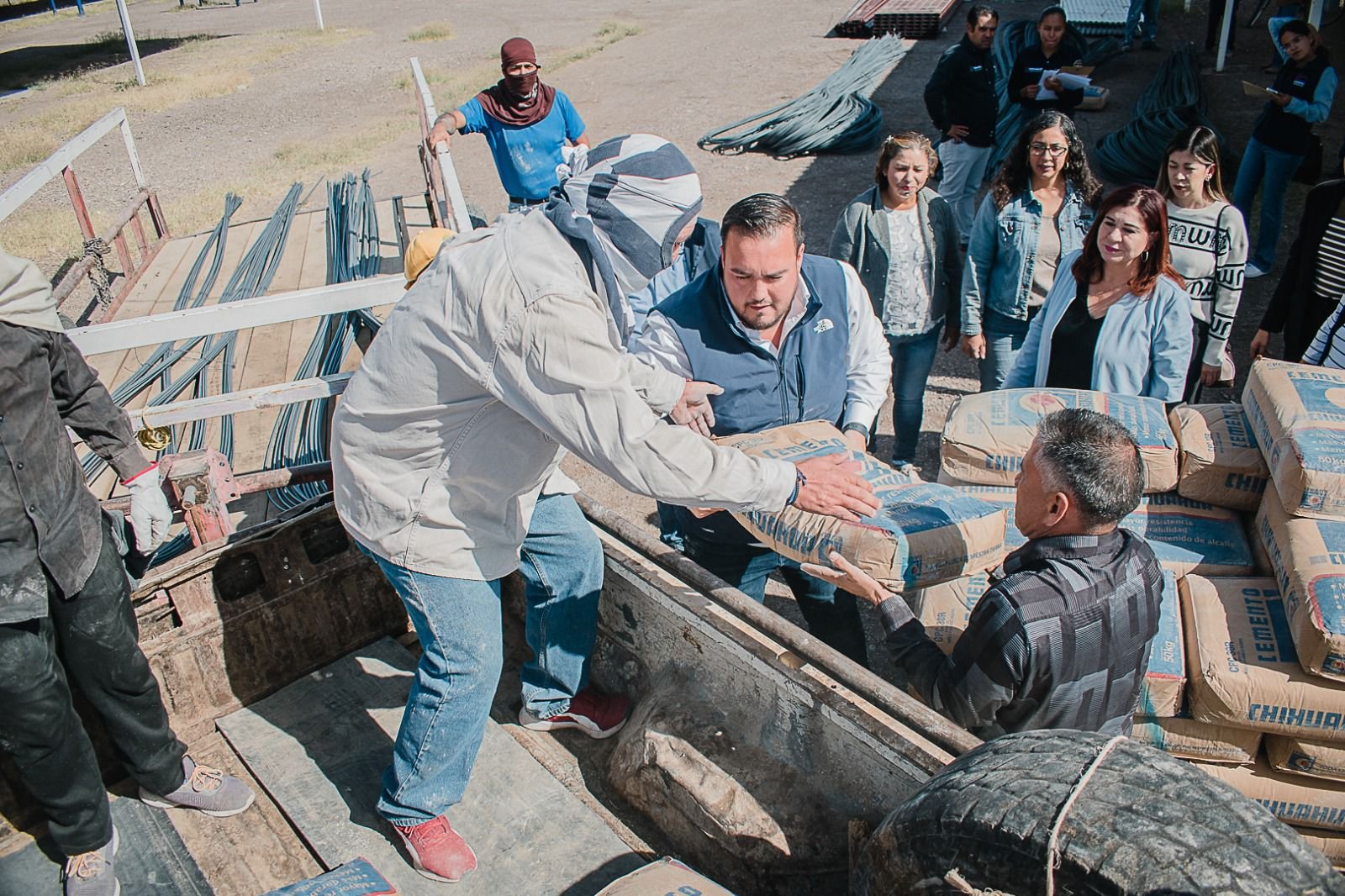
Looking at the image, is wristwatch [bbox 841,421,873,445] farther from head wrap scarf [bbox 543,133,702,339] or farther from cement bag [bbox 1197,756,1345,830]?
cement bag [bbox 1197,756,1345,830]

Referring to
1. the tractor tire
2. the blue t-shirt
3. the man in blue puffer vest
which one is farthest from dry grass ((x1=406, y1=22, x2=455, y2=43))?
the tractor tire

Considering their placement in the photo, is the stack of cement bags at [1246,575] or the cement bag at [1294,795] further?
the cement bag at [1294,795]

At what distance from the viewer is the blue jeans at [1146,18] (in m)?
13.8

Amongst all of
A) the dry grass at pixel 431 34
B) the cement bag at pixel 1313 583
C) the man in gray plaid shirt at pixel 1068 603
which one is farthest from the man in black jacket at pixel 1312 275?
the dry grass at pixel 431 34

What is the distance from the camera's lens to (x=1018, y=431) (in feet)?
10.1

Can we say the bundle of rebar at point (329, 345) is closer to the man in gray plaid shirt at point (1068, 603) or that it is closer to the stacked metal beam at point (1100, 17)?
the man in gray plaid shirt at point (1068, 603)

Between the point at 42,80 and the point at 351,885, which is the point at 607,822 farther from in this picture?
the point at 42,80

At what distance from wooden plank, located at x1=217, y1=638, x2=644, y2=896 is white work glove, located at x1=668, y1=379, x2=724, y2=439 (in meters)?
1.07

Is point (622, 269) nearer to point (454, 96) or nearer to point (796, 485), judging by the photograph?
point (796, 485)

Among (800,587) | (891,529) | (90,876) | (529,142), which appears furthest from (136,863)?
(529,142)

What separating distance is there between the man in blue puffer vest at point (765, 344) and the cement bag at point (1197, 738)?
1001 millimetres

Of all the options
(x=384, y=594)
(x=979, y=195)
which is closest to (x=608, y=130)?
(x=979, y=195)

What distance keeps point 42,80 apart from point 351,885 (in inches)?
956

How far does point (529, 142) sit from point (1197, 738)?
17.2 feet
